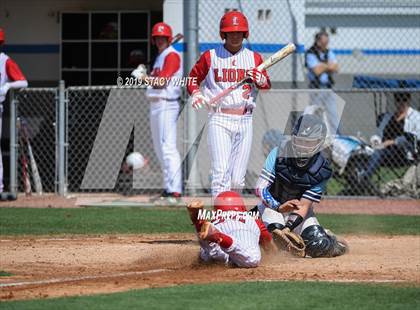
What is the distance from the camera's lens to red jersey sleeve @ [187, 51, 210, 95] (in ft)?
31.6

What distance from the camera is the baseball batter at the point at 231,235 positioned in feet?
24.3

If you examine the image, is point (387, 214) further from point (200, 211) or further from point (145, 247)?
point (200, 211)

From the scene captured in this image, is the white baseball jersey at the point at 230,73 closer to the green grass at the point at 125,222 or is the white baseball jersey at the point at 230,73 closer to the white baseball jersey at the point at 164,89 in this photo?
the green grass at the point at 125,222

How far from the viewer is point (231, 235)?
759 cm

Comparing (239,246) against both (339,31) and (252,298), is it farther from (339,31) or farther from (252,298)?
(339,31)

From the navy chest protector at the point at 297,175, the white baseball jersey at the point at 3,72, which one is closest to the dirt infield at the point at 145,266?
the navy chest protector at the point at 297,175

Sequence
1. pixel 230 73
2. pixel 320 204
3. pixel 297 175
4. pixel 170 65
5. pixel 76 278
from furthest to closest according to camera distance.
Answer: pixel 320 204
pixel 170 65
pixel 230 73
pixel 297 175
pixel 76 278

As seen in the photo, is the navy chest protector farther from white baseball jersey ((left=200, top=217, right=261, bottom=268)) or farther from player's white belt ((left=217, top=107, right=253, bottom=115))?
player's white belt ((left=217, top=107, right=253, bottom=115))

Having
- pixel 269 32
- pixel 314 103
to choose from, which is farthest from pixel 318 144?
pixel 269 32

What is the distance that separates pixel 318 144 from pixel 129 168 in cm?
670

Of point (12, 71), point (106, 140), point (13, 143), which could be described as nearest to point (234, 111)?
point (12, 71)

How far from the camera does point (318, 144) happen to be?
843cm

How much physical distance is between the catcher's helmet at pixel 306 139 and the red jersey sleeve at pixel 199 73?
1.52 m

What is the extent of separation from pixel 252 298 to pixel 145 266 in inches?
76.9
